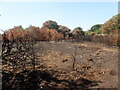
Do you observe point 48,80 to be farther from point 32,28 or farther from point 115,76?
point 32,28

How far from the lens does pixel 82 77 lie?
7.05 m

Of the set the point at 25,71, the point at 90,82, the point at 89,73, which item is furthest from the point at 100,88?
the point at 25,71

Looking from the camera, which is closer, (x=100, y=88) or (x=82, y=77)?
(x=100, y=88)

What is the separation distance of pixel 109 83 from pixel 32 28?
97.8ft

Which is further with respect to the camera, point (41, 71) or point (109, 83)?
point (41, 71)

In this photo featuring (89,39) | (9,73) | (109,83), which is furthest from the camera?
(89,39)

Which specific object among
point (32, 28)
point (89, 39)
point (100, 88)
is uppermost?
point (32, 28)

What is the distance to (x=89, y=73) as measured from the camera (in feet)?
25.2

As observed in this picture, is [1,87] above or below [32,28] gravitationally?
below

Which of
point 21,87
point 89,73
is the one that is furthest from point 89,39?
point 21,87

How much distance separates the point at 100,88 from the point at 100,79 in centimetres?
105

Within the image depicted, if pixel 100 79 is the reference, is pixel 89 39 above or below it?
above

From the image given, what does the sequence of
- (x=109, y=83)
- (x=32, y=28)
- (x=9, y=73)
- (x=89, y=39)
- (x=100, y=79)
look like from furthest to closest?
(x=32, y=28) < (x=89, y=39) < (x=9, y=73) < (x=100, y=79) < (x=109, y=83)

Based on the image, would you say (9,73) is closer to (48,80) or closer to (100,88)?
(48,80)
